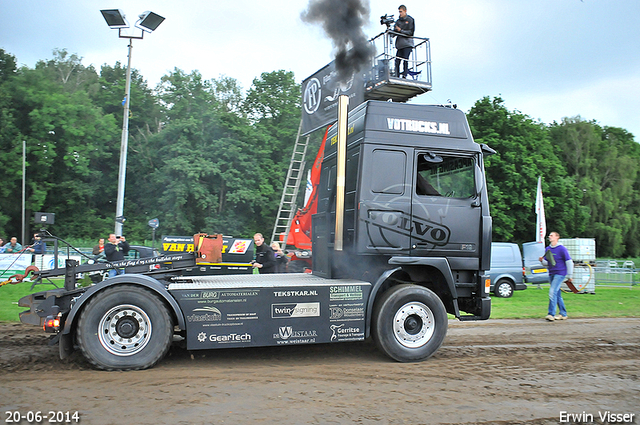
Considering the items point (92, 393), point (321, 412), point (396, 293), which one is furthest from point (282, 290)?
point (92, 393)

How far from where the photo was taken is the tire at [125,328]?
5.95 m

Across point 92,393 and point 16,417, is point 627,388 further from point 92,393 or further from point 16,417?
point 16,417

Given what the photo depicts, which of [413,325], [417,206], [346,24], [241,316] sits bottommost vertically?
[413,325]

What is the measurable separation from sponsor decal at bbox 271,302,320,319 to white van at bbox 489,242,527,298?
12473 millimetres

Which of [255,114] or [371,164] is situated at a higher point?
[255,114]

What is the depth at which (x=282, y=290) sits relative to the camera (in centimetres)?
638

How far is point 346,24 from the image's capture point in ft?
33.3

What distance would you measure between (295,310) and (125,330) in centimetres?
207

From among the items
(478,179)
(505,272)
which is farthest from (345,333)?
(505,272)

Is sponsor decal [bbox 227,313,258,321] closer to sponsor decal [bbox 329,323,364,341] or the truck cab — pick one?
sponsor decal [bbox 329,323,364,341]

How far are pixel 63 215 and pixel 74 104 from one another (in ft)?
24.7

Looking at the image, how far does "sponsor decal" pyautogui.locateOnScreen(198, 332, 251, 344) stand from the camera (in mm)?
6124

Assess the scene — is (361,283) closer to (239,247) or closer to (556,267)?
(556,267)

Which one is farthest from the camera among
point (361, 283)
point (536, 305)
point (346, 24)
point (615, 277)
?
point (615, 277)
